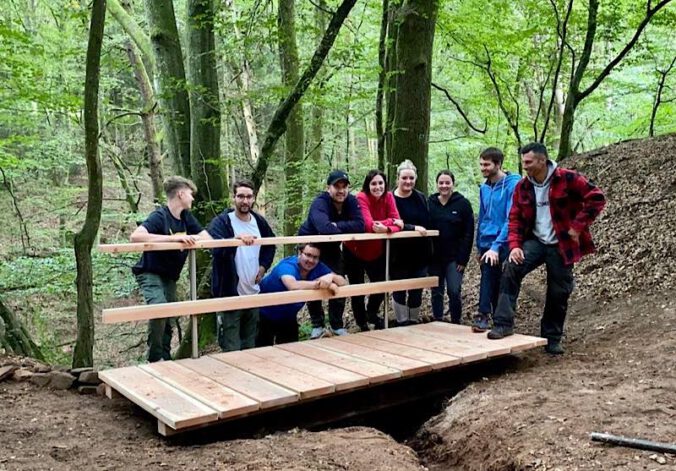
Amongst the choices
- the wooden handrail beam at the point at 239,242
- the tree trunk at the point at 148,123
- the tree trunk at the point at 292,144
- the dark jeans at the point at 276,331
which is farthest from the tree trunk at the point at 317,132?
the dark jeans at the point at 276,331

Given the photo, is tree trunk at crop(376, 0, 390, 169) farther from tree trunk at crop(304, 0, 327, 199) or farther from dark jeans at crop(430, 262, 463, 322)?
dark jeans at crop(430, 262, 463, 322)

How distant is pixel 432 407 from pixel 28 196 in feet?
50.5

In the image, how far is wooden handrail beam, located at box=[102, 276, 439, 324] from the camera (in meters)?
4.63

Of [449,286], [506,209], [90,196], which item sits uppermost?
[90,196]

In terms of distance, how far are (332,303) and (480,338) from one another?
1.64m

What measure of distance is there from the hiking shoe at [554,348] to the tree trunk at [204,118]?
16.4ft

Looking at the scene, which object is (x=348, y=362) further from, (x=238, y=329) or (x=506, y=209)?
(x=506, y=209)

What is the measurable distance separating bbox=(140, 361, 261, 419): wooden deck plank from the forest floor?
23 cm

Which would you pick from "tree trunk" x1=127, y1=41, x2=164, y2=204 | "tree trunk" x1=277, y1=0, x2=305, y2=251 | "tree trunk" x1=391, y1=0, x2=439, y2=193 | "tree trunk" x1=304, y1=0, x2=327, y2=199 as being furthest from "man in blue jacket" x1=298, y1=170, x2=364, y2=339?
"tree trunk" x1=127, y1=41, x2=164, y2=204

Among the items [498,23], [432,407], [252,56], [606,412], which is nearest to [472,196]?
[498,23]

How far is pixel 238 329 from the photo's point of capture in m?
5.71

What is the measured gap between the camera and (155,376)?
4672 millimetres

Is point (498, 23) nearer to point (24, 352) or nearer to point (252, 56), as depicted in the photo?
point (252, 56)

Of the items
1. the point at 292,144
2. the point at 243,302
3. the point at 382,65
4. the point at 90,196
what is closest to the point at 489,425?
the point at 243,302
